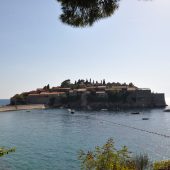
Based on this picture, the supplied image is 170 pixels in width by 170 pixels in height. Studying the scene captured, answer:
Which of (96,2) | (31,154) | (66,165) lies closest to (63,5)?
(96,2)

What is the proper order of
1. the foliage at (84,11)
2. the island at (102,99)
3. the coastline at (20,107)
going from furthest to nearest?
the island at (102,99) < the coastline at (20,107) < the foliage at (84,11)

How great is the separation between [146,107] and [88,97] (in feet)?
102

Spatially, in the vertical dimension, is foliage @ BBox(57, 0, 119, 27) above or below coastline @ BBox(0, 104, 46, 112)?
above

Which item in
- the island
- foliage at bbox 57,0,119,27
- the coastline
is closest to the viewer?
foliage at bbox 57,0,119,27

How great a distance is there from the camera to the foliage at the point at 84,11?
47.7 ft

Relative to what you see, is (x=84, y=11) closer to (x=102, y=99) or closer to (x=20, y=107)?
(x=20, y=107)

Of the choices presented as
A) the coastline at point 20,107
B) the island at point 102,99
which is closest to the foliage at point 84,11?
the coastline at point 20,107

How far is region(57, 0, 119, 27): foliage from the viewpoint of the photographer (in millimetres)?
14539

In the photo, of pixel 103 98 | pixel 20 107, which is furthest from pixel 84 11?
pixel 103 98

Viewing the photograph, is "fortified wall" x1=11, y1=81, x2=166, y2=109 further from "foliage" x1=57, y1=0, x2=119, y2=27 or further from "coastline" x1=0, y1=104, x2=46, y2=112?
"foliage" x1=57, y1=0, x2=119, y2=27

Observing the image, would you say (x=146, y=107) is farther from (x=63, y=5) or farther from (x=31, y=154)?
(x=63, y=5)

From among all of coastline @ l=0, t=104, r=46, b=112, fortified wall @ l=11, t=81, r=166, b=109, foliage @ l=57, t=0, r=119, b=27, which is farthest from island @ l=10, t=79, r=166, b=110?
foliage @ l=57, t=0, r=119, b=27

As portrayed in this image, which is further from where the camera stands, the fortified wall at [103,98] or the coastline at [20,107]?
the fortified wall at [103,98]

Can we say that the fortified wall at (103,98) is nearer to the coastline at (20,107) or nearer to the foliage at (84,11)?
the coastline at (20,107)
